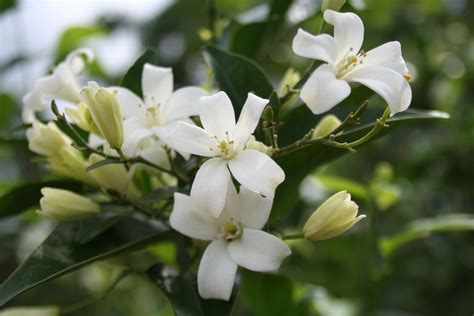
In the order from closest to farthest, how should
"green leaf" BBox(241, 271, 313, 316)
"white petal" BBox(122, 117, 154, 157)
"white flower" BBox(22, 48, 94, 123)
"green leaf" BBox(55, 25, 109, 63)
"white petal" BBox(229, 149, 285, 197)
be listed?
"white petal" BBox(229, 149, 285, 197) → "white petal" BBox(122, 117, 154, 157) → "white flower" BBox(22, 48, 94, 123) → "green leaf" BBox(241, 271, 313, 316) → "green leaf" BBox(55, 25, 109, 63)

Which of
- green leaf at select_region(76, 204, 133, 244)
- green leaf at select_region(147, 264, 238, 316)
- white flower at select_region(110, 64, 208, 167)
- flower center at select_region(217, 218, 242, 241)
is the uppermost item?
white flower at select_region(110, 64, 208, 167)

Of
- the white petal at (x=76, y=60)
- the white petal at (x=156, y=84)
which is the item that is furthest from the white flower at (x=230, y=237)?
the white petal at (x=76, y=60)

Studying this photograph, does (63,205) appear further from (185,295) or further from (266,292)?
(266,292)

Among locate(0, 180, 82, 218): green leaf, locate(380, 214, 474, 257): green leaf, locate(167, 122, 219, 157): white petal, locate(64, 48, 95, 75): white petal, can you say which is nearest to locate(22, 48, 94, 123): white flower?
locate(64, 48, 95, 75): white petal

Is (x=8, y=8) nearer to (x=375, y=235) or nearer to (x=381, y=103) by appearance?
(x=381, y=103)

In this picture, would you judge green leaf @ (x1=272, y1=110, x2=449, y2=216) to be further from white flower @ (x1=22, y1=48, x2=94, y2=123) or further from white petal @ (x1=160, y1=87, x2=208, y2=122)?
white flower @ (x1=22, y1=48, x2=94, y2=123)

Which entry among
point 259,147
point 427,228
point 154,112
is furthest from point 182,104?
point 427,228

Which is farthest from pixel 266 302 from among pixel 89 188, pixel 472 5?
pixel 472 5
